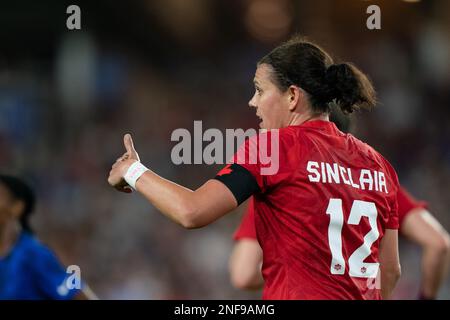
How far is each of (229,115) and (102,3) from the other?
269 centimetres

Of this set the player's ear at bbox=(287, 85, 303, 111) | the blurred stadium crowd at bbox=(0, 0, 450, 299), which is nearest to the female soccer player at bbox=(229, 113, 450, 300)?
the player's ear at bbox=(287, 85, 303, 111)

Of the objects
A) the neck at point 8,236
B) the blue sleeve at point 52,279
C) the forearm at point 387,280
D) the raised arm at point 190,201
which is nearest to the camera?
the raised arm at point 190,201

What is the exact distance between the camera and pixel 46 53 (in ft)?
34.9

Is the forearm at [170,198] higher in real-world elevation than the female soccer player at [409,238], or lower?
higher

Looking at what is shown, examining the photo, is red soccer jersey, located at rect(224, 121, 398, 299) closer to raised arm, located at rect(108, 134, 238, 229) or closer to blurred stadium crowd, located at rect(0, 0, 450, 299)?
raised arm, located at rect(108, 134, 238, 229)

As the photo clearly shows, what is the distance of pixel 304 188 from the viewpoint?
2.75 meters

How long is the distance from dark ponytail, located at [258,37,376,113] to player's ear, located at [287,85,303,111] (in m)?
0.02

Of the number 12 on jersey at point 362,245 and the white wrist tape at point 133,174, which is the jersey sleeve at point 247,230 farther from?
the white wrist tape at point 133,174

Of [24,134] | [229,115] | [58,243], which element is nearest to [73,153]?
[24,134]

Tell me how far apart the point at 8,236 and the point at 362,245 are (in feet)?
9.67

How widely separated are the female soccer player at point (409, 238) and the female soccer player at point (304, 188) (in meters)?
1.17

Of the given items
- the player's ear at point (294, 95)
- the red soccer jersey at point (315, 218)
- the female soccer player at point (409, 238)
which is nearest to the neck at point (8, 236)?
the female soccer player at point (409, 238)

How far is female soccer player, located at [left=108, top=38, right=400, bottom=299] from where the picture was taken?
106 inches

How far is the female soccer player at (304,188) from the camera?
2.68 m
